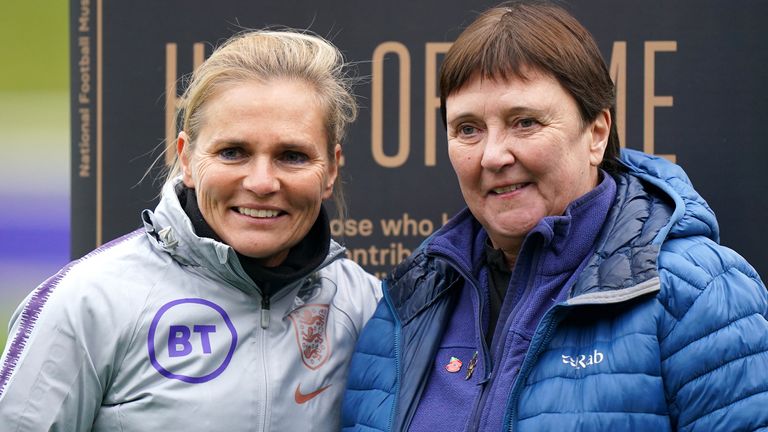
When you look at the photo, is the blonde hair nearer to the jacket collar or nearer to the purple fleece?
the jacket collar

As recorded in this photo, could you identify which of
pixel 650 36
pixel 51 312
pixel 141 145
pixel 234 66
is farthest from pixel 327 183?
pixel 650 36

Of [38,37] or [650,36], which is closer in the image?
[650,36]

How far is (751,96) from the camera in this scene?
2.85 meters

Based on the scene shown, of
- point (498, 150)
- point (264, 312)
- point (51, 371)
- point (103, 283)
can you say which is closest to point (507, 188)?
point (498, 150)

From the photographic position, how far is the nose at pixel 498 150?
1860mm

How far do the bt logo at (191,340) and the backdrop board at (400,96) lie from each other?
3.11 feet

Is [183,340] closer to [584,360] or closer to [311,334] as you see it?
[311,334]

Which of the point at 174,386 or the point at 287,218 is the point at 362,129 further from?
the point at 174,386

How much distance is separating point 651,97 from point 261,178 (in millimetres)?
1381

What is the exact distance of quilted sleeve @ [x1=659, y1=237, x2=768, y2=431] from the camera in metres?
1.62

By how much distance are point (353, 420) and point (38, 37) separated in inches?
67.4

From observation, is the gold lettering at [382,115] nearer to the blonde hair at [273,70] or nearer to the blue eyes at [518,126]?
the blonde hair at [273,70]

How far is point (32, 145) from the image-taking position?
3043 millimetres

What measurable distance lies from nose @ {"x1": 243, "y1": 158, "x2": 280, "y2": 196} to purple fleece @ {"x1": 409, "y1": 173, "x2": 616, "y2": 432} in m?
0.43
